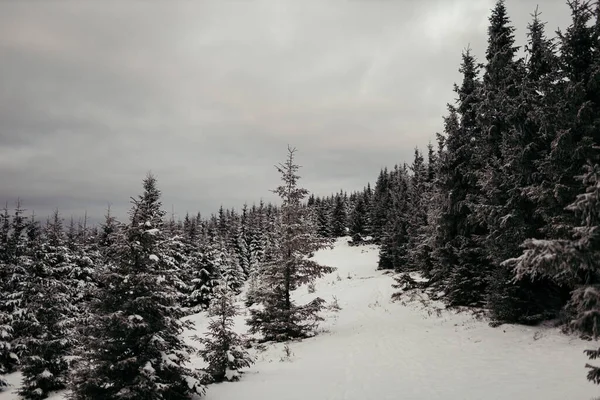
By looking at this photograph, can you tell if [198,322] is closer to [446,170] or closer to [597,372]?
[446,170]

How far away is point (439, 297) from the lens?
77.8 feet

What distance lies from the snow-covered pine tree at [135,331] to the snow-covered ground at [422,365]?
236 centimetres

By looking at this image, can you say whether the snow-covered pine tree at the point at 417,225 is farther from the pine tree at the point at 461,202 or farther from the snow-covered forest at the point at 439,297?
the pine tree at the point at 461,202

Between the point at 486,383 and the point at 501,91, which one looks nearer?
the point at 486,383

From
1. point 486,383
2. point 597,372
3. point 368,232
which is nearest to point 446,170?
point 486,383

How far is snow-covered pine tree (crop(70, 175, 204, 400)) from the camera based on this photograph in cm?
952

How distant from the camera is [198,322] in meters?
36.6

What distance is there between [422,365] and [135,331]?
33.4 ft

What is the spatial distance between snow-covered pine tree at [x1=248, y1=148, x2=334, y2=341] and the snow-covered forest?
90 millimetres

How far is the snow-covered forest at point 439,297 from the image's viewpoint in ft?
32.2

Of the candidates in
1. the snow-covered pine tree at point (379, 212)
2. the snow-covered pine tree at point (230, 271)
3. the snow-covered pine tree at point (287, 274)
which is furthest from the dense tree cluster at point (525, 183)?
the snow-covered pine tree at point (379, 212)

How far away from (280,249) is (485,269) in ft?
38.2

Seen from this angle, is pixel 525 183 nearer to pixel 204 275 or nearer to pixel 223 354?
pixel 223 354

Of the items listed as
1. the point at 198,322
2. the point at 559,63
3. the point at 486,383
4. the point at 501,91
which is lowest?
the point at 198,322
